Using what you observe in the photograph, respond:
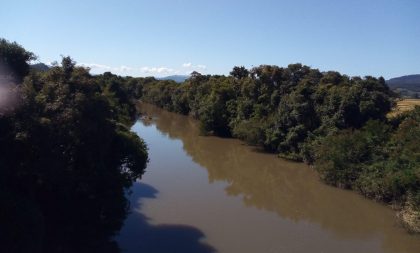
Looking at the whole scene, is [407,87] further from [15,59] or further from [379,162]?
[15,59]

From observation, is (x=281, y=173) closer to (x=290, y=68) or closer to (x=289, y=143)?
(x=289, y=143)

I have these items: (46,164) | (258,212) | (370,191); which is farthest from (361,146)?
(46,164)

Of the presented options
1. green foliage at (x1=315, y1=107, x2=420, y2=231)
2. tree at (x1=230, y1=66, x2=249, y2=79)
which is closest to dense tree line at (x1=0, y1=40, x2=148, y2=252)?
green foliage at (x1=315, y1=107, x2=420, y2=231)

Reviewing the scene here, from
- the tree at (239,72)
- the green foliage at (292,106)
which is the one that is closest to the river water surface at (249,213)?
the green foliage at (292,106)

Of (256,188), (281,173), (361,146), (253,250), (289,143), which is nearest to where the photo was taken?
A: (253,250)

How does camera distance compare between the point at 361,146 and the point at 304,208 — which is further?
the point at 361,146

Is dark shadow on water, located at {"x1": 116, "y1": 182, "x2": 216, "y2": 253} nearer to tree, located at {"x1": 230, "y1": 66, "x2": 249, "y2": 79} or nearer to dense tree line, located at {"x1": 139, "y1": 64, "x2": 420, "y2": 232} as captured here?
dense tree line, located at {"x1": 139, "y1": 64, "x2": 420, "y2": 232}
